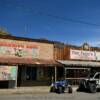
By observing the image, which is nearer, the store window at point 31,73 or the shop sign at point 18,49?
the shop sign at point 18,49

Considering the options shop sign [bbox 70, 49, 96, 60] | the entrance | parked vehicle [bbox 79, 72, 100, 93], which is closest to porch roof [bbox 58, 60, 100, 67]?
shop sign [bbox 70, 49, 96, 60]

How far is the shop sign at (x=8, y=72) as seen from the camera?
83.5 ft

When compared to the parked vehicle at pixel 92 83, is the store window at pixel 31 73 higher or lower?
higher

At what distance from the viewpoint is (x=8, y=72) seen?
25750 millimetres

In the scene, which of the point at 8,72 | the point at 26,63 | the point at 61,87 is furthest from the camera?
the point at 26,63

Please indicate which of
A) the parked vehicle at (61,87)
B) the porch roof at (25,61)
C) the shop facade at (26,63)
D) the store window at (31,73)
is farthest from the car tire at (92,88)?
the store window at (31,73)

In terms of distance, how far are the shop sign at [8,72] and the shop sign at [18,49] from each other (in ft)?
5.80

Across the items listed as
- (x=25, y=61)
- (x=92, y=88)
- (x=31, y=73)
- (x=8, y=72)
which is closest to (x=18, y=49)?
(x=25, y=61)

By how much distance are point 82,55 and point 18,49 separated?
9305 millimetres

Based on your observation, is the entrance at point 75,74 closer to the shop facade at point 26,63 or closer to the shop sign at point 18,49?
the shop facade at point 26,63

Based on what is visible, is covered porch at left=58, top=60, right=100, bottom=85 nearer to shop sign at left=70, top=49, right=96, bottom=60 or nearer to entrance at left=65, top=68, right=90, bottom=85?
entrance at left=65, top=68, right=90, bottom=85

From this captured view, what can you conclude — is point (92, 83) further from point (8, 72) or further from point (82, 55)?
point (8, 72)

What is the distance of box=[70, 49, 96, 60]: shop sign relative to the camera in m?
32.4

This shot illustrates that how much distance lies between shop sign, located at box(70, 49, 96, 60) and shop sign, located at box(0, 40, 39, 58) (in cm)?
541
